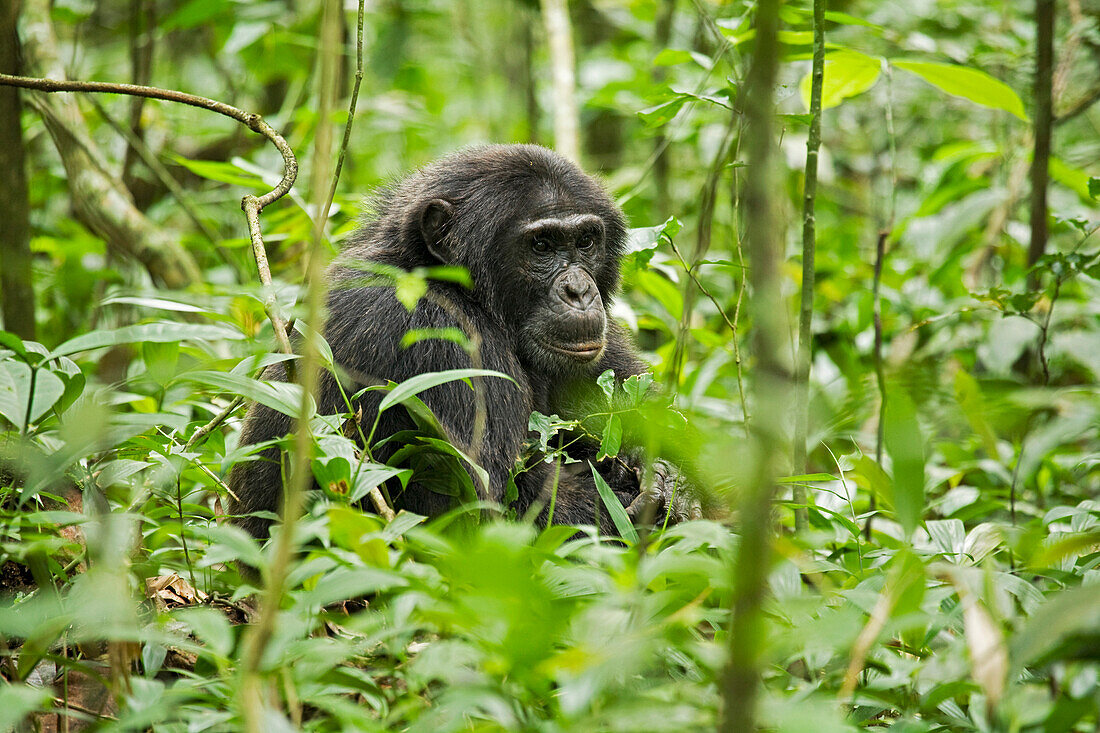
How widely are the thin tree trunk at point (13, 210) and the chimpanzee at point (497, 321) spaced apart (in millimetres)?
1271

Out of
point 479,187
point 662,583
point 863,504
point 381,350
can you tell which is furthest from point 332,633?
point 863,504

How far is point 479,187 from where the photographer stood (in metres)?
3.54

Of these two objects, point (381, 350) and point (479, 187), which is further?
point (479, 187)

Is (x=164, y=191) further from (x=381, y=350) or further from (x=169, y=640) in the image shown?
(x=169, y=640)

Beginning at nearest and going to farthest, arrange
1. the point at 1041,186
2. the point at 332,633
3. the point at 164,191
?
the point at 332,633, the point at 1041,186, the point at 164,191

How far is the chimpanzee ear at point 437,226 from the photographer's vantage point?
346 cm

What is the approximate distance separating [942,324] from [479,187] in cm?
249

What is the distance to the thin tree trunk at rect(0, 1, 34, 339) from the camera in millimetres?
3615

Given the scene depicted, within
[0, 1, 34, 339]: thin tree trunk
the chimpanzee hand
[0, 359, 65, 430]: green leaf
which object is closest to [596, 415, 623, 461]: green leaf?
the chimpanzee hand

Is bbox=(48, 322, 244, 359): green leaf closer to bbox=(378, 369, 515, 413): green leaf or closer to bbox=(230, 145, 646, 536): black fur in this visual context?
bbox=(378, 369, 515, 413): green leaf

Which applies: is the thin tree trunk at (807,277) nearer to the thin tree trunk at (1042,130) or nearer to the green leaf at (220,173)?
the thin tree trunk at (1042,130)

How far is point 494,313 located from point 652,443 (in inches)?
63.1

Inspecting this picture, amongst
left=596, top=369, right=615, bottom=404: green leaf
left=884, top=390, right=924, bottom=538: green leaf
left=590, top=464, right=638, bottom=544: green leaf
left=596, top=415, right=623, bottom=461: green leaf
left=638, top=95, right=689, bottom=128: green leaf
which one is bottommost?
left=590, top=464, right=638, bottom=544: green leaf

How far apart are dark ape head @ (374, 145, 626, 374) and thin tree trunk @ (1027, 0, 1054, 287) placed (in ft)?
6.51
